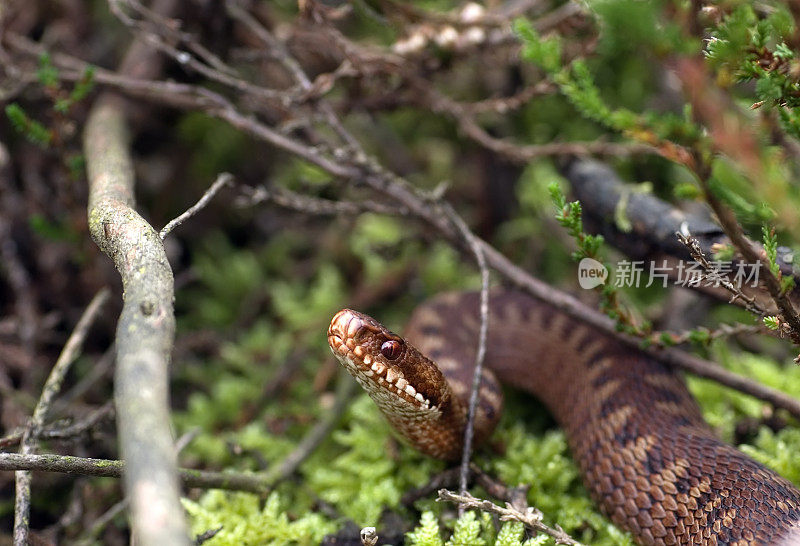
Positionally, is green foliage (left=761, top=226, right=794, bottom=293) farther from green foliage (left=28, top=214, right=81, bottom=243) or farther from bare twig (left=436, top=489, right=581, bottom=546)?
green foliage (left=28, top=214, right=81, bottom=243)

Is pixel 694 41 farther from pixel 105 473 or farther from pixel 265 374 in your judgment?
pixel 265 374

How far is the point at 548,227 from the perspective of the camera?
16.9ft

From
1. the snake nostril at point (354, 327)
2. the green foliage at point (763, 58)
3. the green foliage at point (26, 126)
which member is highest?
the green foliage at point (26, 126)

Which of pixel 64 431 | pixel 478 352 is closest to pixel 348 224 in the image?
pixel 478 352

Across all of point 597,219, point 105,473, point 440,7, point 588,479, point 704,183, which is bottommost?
point 588,479

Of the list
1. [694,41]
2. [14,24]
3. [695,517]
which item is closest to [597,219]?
[695,517]

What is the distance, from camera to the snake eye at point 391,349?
300 cm

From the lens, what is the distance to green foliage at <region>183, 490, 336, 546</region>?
3107 mm

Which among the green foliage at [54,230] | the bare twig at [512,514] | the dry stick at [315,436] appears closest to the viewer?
the bare twig at [512,514]

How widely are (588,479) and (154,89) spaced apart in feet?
10.9

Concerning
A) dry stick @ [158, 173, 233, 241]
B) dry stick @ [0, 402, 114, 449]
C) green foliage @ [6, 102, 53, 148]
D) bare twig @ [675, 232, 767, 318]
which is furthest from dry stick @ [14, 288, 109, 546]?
bare twig @ [675, 232, 767, 318]

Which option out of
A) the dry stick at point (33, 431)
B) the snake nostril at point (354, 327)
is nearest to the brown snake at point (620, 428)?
the snake nostril at point (354, 327)

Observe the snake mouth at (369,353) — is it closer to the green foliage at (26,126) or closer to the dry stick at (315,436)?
the dry stick at (315,436)

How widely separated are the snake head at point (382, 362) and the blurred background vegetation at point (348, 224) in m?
0.56
